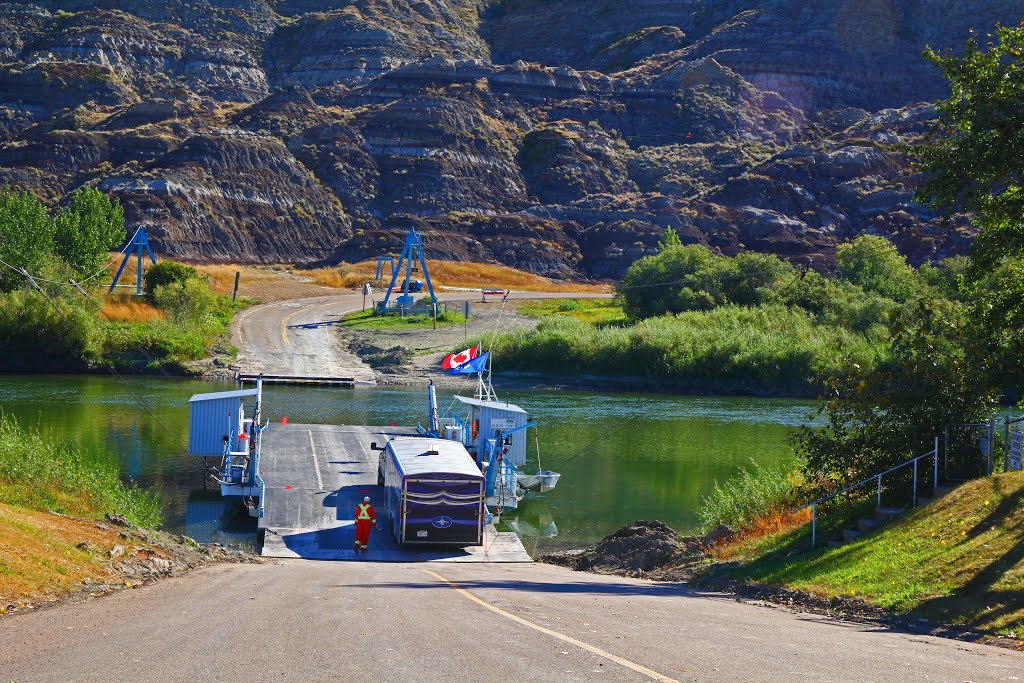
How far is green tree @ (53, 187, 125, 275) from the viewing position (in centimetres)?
8594

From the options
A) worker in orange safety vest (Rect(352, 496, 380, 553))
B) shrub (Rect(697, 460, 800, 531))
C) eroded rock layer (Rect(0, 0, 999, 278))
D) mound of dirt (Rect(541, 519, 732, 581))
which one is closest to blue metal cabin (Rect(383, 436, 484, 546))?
worker in orange safety vest (Rect(352, 496, 380, 553))

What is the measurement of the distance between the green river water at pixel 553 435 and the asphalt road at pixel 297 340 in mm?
4701

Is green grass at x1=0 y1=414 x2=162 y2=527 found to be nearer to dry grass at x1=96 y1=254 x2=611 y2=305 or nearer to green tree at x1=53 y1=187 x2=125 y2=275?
green tree at x1=53 y1=187 x2=125 y2=275

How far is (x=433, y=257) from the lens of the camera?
408 feet

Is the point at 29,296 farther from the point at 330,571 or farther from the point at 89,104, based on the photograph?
the point at 89,104

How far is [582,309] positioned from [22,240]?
44.6 metres

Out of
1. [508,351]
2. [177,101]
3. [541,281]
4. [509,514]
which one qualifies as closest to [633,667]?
[509,514]

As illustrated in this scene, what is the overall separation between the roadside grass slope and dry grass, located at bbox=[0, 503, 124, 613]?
11.4m

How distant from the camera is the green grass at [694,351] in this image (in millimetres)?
72000

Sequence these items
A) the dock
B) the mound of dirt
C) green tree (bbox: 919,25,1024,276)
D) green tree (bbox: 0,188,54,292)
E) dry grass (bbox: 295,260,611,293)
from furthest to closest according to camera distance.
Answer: dry grass (bbox: 295,260,611,293) → green tree (bbox: 0,188,54,292) → the dock → the mound of dirt → green tree (bbox: 919,25,1024,276)

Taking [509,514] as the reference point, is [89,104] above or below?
above

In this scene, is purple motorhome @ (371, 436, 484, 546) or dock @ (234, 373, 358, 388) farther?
dock @ (234, 373, 358, 388)

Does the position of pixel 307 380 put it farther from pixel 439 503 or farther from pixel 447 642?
pixel 447 642

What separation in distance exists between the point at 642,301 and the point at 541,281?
33.1m
